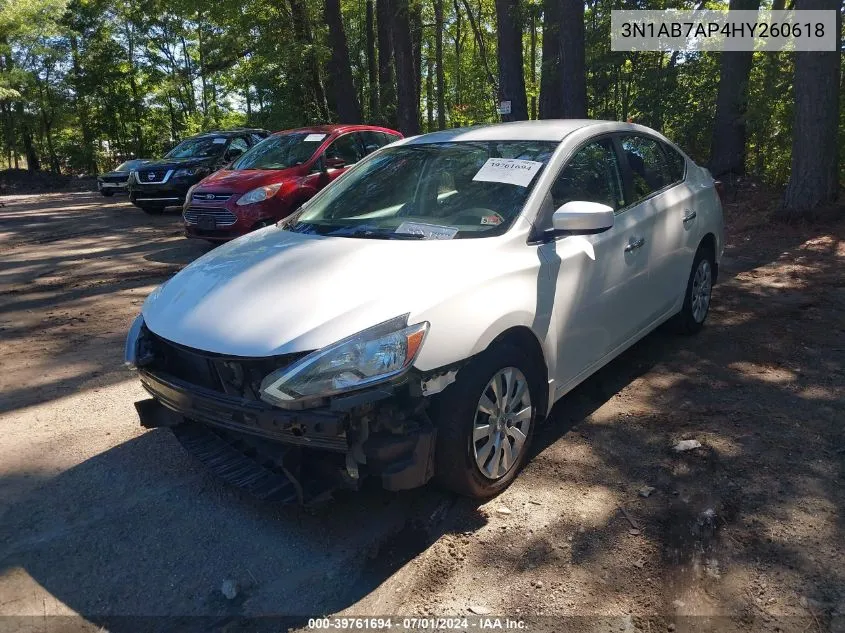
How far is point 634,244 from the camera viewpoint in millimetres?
4301

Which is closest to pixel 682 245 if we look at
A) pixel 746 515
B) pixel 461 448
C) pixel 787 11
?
pixel 746 515

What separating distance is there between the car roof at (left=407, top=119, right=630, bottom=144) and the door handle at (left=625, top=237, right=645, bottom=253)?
781 millimetres

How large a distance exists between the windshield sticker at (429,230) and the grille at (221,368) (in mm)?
1178

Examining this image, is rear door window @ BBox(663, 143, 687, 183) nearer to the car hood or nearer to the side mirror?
the side mirror

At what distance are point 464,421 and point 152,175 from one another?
13.2 metres

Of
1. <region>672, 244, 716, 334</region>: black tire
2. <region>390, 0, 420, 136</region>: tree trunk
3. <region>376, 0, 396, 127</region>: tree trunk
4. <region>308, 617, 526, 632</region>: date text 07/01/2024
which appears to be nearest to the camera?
<region>308, 617, 526, 632</region>: date text 07/01/2024

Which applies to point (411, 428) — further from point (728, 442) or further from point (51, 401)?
point (51, 401)

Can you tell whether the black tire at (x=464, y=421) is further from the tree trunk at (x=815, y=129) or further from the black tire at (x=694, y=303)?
the tree trunk at (x=815, y=129)

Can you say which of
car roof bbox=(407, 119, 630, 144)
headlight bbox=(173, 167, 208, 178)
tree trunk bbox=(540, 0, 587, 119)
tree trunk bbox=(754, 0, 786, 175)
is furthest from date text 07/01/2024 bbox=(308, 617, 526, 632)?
headlight bbox=(173, 167, 208, 178)

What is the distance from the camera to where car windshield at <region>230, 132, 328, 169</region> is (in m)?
10.1

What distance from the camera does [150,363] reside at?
10.9 ft

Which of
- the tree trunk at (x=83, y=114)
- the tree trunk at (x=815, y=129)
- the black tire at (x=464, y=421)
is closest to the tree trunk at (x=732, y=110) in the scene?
the tree trunk at (x=815, y=129)

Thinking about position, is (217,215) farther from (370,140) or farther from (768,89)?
(768,89)

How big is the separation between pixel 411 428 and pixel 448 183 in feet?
5.85
